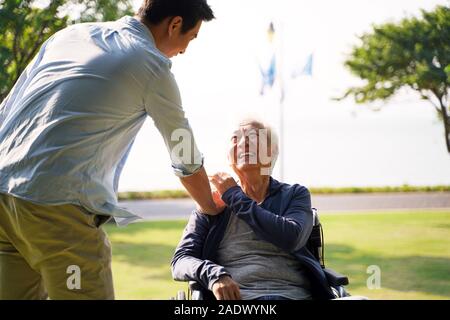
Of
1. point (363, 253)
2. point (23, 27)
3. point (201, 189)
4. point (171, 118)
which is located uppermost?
point (23, 27)

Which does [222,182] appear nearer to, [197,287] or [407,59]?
[197,287]

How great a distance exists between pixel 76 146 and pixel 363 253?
21.7 ft

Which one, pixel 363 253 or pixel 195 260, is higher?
pixel 195 260

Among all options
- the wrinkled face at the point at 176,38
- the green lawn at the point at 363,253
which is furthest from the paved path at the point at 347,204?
the wrinkled face at the point at 176,38

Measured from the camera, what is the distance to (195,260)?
231cm

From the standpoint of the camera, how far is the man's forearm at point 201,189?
2.11 m

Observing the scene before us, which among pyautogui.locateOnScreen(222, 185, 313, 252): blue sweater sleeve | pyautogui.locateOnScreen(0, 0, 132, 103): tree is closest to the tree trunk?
pyautogui.locateOnScreen(0, 0, 132, 103): tree

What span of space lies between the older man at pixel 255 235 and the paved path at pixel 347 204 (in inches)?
336

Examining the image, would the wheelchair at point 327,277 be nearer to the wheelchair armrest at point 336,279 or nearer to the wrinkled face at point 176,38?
the wheelchair armrest at point 336,279

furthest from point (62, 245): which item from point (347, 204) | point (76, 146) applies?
point (347, 204)

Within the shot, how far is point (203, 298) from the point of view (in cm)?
232
